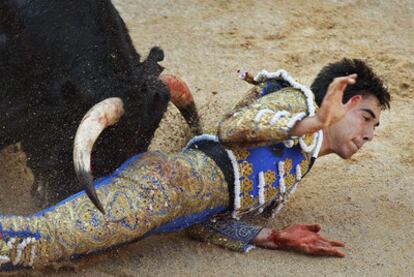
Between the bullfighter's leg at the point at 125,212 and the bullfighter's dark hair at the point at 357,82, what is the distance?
0.49 meters

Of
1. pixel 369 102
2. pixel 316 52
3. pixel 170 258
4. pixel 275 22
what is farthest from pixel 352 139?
pixel 275 22

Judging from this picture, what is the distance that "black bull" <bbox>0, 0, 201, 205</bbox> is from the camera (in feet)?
9.31

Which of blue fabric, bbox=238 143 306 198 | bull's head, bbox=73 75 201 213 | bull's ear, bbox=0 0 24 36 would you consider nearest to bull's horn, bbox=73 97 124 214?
bull's head, bbox=73 75 201 213

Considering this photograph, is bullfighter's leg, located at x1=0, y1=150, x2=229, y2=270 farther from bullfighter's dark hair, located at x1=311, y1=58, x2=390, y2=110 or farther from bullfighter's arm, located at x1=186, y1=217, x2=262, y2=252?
bullfighter's dark hair, located at x1=311, y1=58, x2=390, y2=110

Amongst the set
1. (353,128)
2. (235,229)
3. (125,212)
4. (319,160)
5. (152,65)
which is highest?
(152,65)

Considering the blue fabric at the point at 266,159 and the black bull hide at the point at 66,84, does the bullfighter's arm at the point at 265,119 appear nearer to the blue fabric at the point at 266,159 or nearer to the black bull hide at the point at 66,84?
the blue fabric at the point at 266,159

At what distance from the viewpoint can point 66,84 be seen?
2896mm

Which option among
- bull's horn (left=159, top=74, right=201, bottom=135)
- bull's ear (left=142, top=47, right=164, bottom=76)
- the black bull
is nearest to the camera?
the black bull

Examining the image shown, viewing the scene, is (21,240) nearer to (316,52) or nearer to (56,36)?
(56,36)

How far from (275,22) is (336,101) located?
2552 millimetres

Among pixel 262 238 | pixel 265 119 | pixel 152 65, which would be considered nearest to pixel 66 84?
pixel 152 65

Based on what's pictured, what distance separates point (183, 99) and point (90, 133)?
30.8 inches

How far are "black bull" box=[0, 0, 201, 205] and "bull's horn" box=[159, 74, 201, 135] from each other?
11 cm

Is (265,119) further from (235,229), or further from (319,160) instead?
(319,160)
